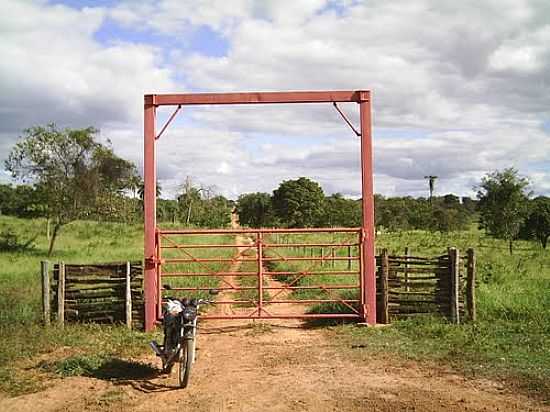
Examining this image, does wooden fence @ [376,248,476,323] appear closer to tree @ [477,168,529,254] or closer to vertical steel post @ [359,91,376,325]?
vertical steel post @ [359,91,376,325]

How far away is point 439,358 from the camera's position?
336 inches

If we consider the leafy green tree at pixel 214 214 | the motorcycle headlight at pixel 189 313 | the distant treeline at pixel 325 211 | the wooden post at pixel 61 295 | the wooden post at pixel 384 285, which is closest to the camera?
the motorcycle headlight at pixel 189 313

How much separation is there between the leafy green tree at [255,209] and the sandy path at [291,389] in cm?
4533

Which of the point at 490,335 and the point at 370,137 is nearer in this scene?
the point at 490,335

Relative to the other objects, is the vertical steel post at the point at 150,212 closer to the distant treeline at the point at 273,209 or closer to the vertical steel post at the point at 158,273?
the vertical steel post at the point at 158,273

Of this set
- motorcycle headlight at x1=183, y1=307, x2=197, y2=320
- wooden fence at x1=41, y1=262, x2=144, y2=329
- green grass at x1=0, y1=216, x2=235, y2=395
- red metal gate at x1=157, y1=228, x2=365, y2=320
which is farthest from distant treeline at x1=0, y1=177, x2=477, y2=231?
motorcycle headlight at x1=183, y1=307, x2=197, y2=320

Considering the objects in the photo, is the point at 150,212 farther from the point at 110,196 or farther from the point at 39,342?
the point at 110,196

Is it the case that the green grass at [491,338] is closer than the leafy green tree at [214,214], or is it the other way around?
the green grass at [491,338]

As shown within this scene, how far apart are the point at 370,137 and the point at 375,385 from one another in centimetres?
518

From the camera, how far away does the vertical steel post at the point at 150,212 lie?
35.7 ft

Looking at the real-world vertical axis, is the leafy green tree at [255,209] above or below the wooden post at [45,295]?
above

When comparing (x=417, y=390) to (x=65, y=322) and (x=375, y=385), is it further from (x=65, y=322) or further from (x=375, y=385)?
(x=65, y=322)

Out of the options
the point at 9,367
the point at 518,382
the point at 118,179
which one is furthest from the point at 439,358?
the point at 118,179

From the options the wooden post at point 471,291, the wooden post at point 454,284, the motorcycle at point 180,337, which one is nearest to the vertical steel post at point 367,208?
the wooden post at point 454,284
